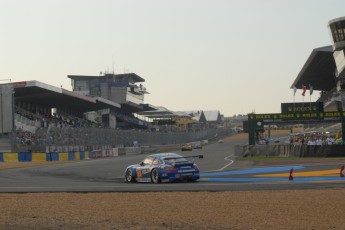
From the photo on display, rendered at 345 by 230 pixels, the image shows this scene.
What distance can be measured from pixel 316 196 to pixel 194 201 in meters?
3.15

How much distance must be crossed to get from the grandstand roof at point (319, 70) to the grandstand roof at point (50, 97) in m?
32.2

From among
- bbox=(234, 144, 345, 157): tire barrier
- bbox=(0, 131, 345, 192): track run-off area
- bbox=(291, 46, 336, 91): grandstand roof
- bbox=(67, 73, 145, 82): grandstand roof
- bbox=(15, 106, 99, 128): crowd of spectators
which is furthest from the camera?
bbox=(67, 73, 145, 82): grandstand roof

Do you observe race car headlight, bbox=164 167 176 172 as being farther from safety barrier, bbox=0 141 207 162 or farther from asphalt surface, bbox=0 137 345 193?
safety barrier, bbox=0 141 207 162

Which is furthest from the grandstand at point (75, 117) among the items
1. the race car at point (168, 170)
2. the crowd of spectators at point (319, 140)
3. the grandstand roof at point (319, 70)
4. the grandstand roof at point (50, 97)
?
the race car at point (168, 170)

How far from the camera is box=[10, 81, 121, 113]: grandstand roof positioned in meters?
55.5

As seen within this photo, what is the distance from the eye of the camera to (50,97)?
6488 centimetres

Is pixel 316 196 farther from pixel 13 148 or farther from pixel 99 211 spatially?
pixel 13 148

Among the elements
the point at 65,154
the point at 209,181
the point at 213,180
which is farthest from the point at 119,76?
the point at 209,181

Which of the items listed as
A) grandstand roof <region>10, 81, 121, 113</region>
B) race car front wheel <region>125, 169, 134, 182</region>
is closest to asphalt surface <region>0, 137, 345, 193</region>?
race car front wheel <region>125, 169, 134, 182</region>

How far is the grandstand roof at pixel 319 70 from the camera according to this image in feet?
254

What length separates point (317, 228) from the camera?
9.06 meters

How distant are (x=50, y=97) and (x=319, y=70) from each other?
4591cm

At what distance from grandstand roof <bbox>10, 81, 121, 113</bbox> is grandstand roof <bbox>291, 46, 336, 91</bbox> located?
3223 centimetres

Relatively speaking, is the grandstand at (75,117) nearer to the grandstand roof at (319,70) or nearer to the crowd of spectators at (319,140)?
the crowd of spectators at (319,140)
